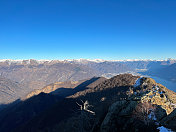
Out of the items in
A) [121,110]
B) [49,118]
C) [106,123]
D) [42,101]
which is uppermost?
[121,110]

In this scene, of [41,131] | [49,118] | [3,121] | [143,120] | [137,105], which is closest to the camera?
[143,120]

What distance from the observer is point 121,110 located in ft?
75.4

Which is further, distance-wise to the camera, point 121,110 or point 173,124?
point 121,110

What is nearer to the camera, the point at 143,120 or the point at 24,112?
the point at 143,120

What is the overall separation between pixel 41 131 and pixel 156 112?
323ft

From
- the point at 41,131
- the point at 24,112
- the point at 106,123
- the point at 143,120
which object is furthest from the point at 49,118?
the point at 143,120

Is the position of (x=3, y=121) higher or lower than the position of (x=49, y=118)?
lower

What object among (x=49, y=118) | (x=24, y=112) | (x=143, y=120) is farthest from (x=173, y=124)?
(x=24, y=112)

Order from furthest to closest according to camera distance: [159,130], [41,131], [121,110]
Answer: [41,131]
[121,110]
[159,130]

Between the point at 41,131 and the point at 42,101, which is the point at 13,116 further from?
the point at 41,131

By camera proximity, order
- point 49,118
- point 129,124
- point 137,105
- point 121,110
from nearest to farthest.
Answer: point 129,124
point 137,105
point 121,110
point 49,118

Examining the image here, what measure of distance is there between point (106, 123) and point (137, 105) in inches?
244

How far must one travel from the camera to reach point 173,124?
14930 millimetres

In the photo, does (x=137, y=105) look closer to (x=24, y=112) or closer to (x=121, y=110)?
(x=121, y=110)
